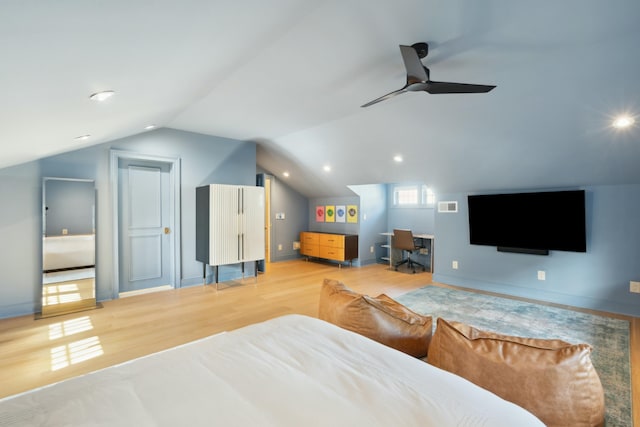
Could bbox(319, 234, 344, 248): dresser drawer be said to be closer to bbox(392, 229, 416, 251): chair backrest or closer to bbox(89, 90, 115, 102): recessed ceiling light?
bbox(392, 229, 416, 251): chair backrest

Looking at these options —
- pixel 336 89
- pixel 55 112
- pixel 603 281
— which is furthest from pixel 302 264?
pixel 55 112

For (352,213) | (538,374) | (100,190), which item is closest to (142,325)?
(100,190)

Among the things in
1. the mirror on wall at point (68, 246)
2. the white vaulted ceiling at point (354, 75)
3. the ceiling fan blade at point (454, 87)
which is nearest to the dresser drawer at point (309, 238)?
the white vaulted ceiling at point (354, 75)

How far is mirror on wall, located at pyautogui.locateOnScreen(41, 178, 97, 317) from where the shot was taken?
12.5 ft

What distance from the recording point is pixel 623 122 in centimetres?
303

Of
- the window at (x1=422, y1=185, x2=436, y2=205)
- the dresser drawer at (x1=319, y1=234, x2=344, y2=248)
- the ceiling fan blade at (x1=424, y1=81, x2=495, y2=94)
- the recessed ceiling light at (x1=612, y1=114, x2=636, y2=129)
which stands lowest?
the dresser drawer at (x1=319, y1=234, x2=344, y2=248)

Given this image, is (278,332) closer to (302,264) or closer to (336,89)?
(336,89)

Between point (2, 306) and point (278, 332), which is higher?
point (278, 332)

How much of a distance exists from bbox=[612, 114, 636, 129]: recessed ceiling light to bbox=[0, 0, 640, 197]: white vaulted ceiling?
7cm

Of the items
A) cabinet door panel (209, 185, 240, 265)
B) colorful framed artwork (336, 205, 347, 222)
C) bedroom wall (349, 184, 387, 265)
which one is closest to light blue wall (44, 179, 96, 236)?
cabinet door panel (209, 185, 240, 265)

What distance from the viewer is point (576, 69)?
2.64 meters

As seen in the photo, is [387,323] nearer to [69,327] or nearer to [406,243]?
[69,327]

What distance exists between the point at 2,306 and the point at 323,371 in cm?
449

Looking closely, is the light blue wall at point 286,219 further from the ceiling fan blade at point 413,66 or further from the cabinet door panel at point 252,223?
the ceiling fan blade at point 413,66
